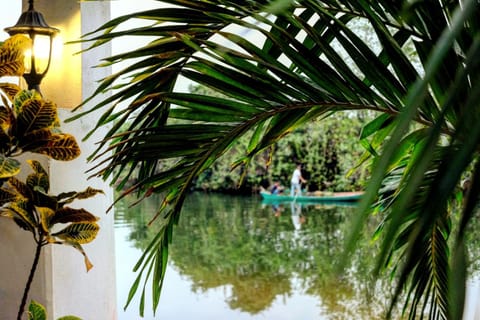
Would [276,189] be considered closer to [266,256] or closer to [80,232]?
[266,256]

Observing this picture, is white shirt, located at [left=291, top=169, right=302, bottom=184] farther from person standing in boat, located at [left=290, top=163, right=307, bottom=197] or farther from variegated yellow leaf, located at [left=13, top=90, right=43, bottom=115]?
variegated yellow leaf, located at [left=13, top=90, right=43, bottom=115]

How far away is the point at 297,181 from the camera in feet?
40.2

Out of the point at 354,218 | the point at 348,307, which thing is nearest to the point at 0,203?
the point at 354,218

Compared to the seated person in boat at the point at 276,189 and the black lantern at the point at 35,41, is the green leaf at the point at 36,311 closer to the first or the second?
the black lantern at the point at 35,41

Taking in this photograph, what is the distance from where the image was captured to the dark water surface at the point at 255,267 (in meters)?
5.38

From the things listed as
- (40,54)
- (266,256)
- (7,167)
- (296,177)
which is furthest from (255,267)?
(296,177)

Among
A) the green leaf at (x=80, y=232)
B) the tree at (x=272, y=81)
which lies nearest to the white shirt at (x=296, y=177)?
the green leaf at (x=80, y=232)

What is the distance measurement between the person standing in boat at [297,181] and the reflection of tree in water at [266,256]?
1.10 meters

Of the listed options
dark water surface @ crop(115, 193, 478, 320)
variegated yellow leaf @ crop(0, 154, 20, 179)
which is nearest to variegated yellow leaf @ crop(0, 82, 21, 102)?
variegated yellow leaf @ crop(0, 154, 20, 179)

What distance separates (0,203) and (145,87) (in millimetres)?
990

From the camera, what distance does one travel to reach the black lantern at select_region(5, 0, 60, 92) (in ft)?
7.74

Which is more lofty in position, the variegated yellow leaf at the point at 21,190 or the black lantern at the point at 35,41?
the black lantern at the point at 35,41

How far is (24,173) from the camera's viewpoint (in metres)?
2.57

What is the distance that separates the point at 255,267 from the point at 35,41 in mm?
4882
